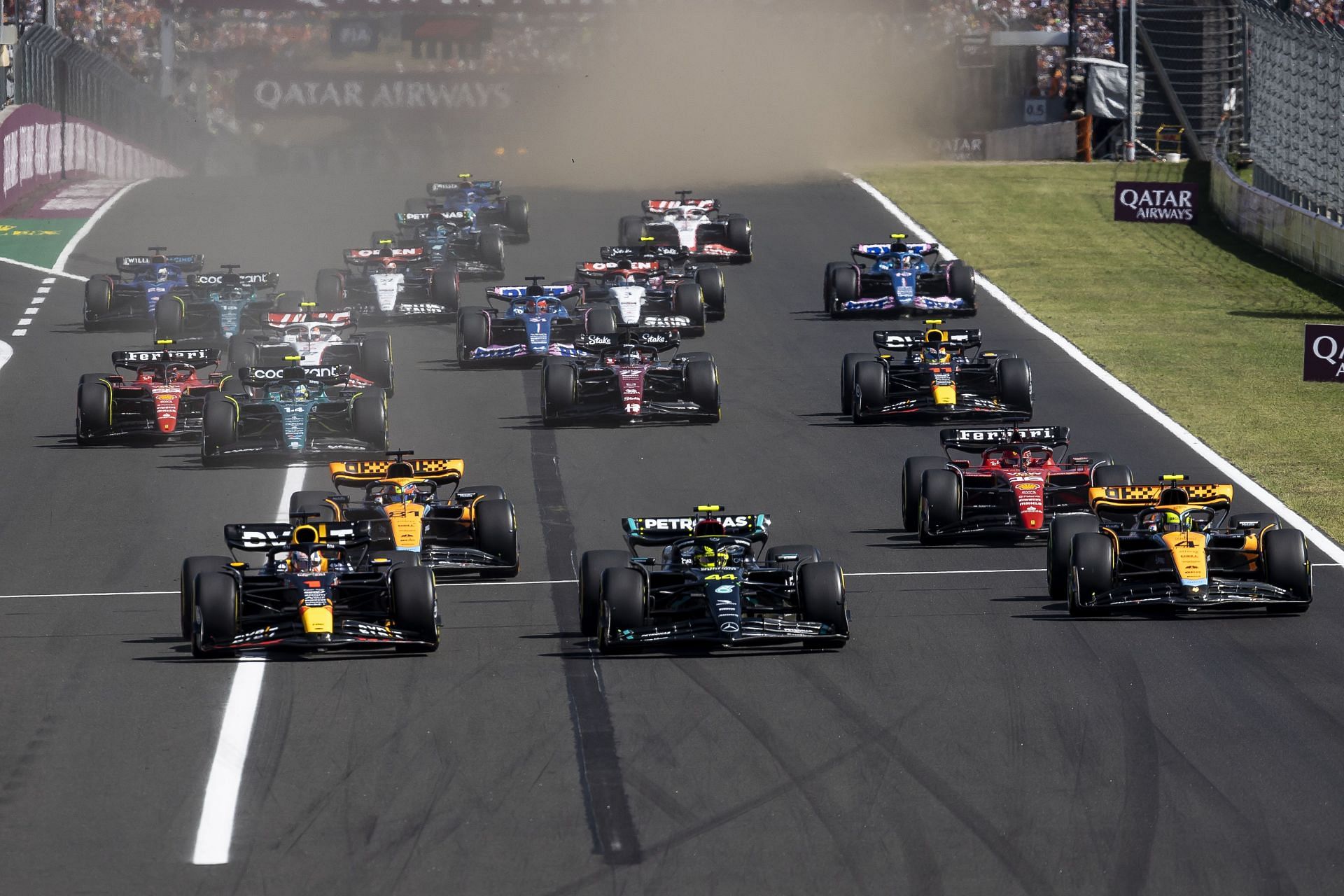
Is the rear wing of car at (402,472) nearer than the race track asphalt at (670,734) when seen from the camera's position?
No

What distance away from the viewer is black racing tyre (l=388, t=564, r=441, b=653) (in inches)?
632

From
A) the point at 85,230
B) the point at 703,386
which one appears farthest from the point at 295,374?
the point at 85,230

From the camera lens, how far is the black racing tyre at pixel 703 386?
89.8 ft

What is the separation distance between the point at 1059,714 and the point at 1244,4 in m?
37.1

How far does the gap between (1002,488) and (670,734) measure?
725 centimetres

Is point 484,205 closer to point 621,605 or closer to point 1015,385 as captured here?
point 1015,385

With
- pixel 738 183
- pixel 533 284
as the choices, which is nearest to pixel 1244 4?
pixel 738 183

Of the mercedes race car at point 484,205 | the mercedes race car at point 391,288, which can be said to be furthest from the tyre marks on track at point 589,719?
the mercedes race car at point 484,205

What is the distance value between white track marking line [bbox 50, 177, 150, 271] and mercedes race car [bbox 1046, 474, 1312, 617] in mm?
28087

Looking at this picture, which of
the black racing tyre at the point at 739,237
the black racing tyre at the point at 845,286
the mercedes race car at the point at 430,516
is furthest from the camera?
the black racing tyre at the point at 739,237

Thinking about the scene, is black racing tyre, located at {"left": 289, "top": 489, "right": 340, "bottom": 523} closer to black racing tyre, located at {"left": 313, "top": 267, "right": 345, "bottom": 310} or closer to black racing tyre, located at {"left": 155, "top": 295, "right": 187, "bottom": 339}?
black racing tyre, located at {"left": 155, "top": 295, "right": 187, "bottom": 339}

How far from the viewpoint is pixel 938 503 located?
20.2 meters

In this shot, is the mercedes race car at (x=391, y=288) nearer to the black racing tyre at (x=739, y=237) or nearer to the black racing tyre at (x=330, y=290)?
the black racing tyre at (x=330, y=290)

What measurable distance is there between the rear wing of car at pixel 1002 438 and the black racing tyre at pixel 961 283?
13.7m
